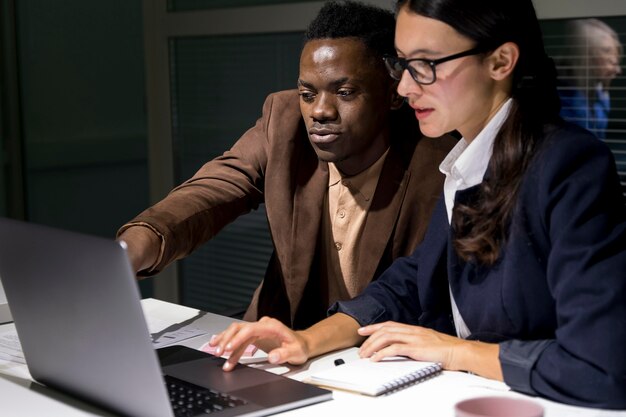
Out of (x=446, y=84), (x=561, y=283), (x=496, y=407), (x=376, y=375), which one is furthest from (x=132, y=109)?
(x=496, y=407)

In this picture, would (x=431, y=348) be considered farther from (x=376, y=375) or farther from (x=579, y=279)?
(x=579, y=279)

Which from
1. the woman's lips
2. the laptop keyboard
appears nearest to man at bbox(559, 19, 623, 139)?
the woman's lips

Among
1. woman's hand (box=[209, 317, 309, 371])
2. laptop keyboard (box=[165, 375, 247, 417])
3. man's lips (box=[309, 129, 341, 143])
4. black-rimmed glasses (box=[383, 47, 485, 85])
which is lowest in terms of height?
laptop keyboard (box=[165, 375, 247, 417])

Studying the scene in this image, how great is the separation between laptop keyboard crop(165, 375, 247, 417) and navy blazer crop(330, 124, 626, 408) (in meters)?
0.46

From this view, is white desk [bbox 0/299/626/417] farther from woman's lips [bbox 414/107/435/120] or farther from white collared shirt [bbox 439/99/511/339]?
woman's lips [bbox 414/107/435/120]

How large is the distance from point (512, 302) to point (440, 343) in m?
0.15

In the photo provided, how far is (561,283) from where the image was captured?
1.51 meters

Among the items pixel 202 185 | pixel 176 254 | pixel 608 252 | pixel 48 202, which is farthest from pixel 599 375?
pixel 48 202

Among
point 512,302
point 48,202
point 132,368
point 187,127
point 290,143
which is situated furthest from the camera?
point 48,202

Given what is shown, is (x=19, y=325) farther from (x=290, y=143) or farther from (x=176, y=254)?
(x=290, y=143)

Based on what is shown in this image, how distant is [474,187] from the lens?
1.71 metres

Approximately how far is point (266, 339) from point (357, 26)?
826 millimetres

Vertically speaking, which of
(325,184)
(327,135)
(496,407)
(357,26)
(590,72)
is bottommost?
(496,407)

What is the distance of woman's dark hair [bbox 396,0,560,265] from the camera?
64.5 inches
